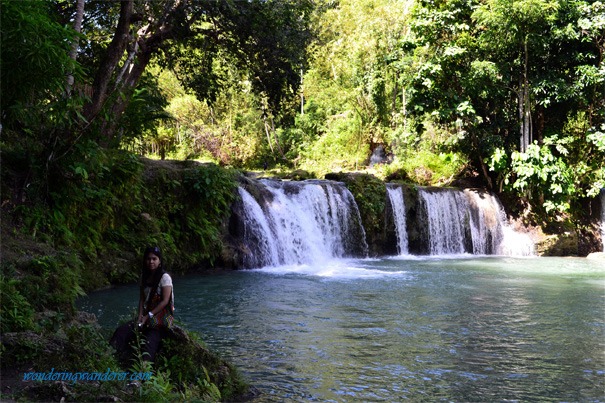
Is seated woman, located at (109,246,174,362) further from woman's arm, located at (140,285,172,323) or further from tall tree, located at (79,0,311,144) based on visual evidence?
tall tree, located at (79,0,311,144)

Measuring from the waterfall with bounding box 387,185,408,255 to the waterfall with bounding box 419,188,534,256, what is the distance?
2.51ft

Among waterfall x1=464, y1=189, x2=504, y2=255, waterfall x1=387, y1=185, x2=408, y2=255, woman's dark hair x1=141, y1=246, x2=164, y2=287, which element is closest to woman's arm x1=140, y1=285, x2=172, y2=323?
woman's dark hair x1=141, y1=246, x2=164, y2=287

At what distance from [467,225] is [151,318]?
54.8ft

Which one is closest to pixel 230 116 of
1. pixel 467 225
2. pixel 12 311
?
pixel 467 225

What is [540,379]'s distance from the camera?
18.7 ft

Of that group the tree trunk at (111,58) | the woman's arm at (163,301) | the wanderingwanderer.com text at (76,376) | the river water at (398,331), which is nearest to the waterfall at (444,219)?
the river water at (398,331)

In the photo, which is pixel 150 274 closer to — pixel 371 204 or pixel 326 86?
pixel 371 204

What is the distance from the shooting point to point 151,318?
186 inches

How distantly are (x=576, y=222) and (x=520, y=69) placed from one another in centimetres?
564

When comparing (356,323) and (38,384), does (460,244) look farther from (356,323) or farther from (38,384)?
(38,384)

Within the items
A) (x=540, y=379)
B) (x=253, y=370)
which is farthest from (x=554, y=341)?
(x=253, y=370)

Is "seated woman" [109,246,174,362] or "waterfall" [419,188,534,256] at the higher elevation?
"waterfall" [419,188,534,256]

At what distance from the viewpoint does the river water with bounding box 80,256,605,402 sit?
5.46 m

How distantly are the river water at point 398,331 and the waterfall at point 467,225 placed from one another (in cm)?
589
